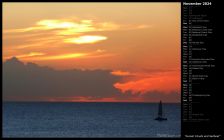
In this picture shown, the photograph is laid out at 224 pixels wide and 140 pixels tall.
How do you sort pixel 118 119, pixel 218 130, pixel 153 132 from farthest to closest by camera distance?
→ pixel 118 119, pixel 153 132, pixel 218 130

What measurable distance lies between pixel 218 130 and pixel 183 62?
68.7 inches

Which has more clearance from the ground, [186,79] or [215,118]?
[186,79]

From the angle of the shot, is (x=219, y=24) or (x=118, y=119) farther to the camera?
(x=118, y=119)

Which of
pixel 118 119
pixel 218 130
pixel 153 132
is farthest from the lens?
pixel 118 119

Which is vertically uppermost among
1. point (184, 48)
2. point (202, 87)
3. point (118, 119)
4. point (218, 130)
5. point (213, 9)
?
A: point (213, 9)

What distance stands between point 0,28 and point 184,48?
4.22 meters

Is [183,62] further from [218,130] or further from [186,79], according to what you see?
[218,130]

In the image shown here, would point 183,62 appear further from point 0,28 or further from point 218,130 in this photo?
point 0,28

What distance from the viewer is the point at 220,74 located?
1361 cm

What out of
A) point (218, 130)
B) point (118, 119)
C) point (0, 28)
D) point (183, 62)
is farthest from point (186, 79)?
point (118, 119)

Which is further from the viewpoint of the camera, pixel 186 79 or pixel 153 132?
pixel 153 132

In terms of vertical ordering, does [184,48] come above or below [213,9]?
below

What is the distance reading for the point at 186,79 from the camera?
Answer: 13.9 m

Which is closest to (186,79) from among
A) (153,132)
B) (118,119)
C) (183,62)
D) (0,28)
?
(183,62)
